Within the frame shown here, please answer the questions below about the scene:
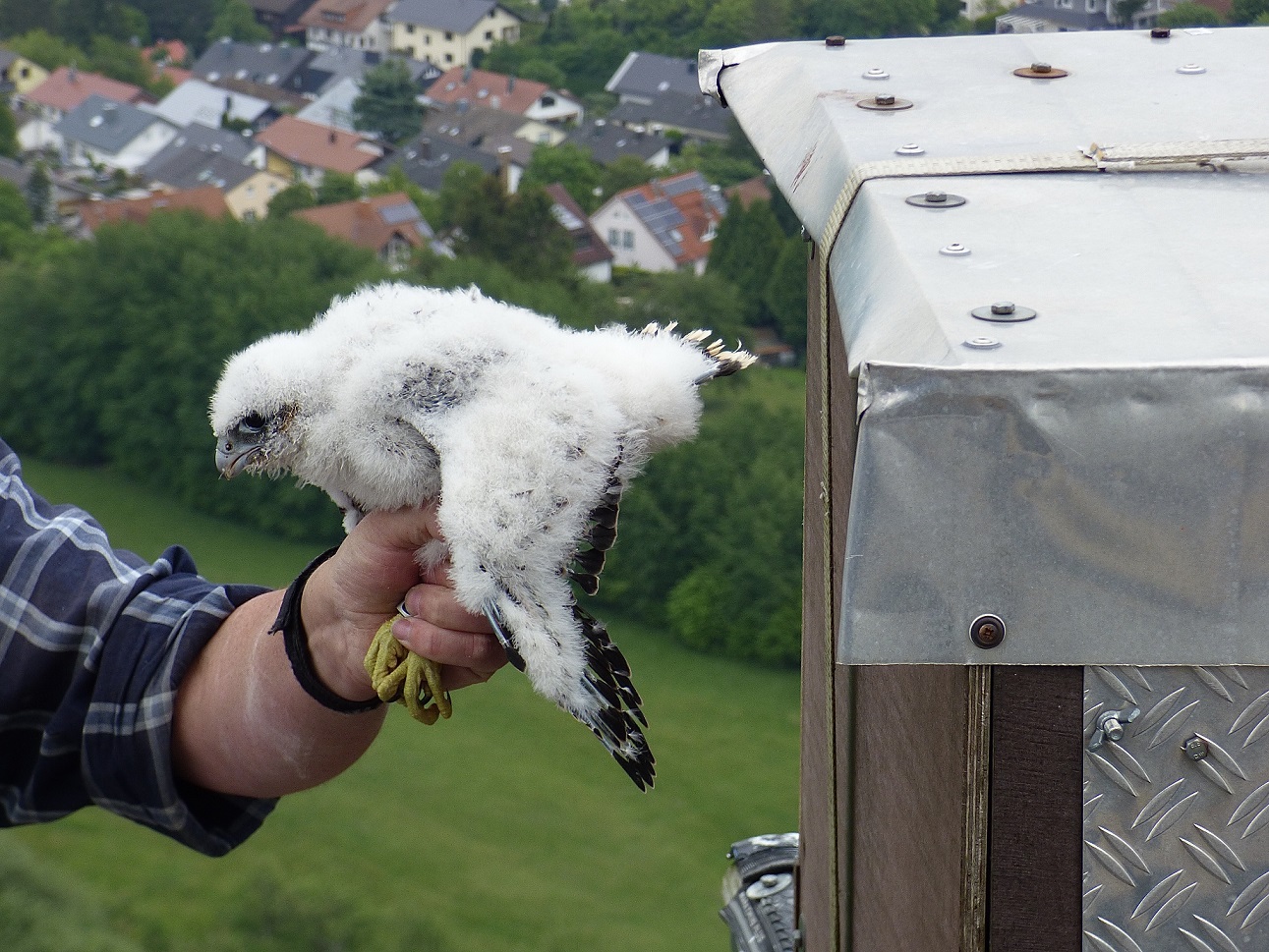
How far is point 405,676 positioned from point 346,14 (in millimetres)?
55873

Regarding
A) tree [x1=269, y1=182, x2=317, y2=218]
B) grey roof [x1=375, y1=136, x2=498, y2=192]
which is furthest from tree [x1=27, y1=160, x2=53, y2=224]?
grey roof [x1=375, y1=136, x2=498, y2=192]

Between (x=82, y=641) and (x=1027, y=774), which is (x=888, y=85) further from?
(x=82, y=641)

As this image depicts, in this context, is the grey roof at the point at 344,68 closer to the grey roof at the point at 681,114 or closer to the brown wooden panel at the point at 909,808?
the grey roof at the point at 681,114

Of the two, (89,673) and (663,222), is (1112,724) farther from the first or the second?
(663,222)

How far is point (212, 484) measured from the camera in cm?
2562

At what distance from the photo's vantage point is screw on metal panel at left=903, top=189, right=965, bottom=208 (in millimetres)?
1534

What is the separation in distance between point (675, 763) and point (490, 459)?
19.0 metres

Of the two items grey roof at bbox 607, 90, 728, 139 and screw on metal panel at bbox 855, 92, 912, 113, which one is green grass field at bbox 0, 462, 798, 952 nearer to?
screw on metal panel at bbox 855, 92, 912, 113

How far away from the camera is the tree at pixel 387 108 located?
4572 centimetres

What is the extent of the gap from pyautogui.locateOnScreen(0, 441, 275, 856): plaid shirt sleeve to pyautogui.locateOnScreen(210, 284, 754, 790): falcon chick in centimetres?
45

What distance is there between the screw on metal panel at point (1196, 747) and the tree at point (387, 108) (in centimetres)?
4622

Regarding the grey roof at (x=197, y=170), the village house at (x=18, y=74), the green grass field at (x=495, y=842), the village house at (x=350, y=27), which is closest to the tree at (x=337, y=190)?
the grey roof at (x=197, y=170)

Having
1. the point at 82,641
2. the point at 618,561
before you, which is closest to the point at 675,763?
the point at 618,561

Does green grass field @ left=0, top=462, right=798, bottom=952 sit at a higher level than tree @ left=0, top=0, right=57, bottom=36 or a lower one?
higher
